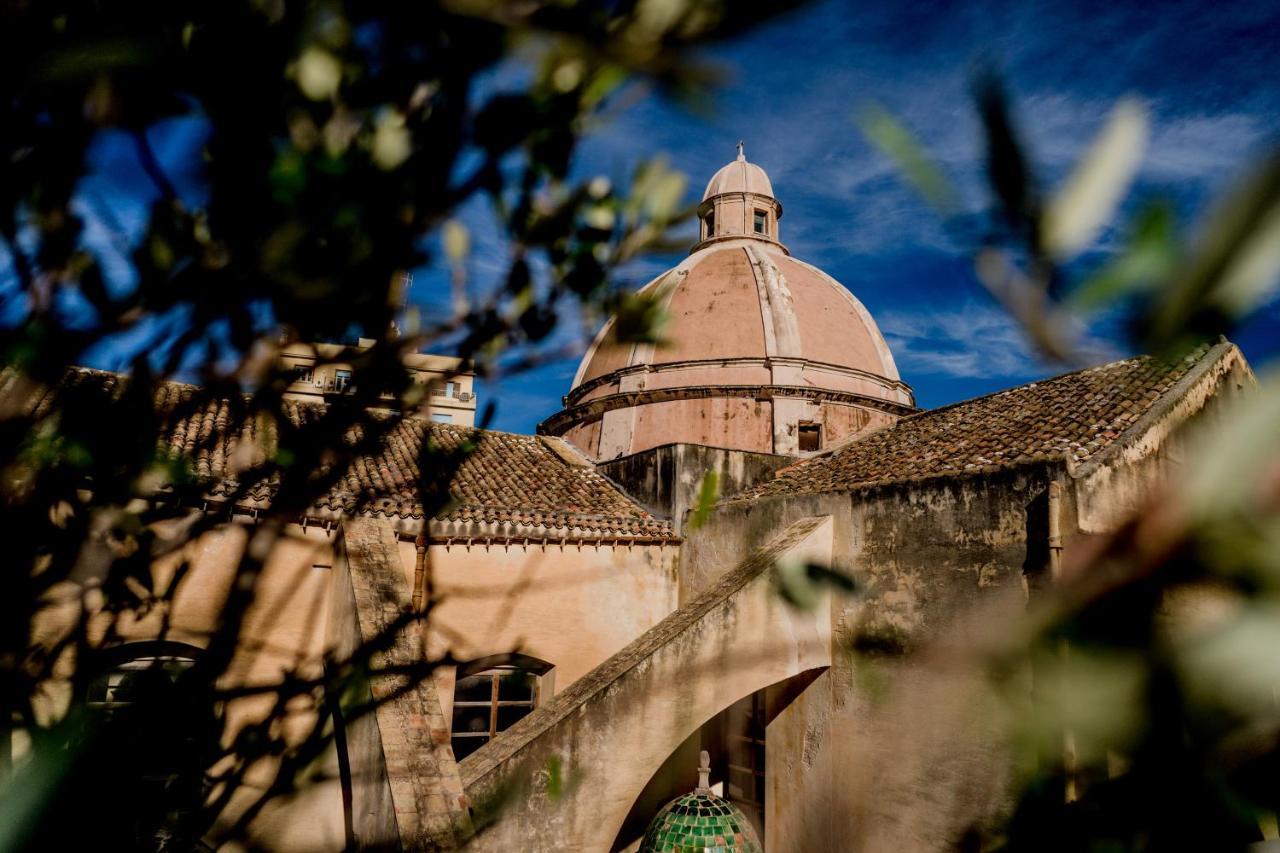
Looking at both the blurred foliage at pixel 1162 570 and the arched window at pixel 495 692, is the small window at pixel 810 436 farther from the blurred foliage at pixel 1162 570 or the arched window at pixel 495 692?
the blurred foliage at pixel 1162 570

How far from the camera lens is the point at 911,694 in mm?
7926

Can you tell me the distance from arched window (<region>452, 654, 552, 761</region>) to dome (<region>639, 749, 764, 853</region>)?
156 inches

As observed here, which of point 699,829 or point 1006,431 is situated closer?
point 699,829

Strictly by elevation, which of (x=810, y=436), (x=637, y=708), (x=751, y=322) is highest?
(x=751, y=322)

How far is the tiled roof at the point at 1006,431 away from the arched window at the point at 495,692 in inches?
163

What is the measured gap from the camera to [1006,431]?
9266mm

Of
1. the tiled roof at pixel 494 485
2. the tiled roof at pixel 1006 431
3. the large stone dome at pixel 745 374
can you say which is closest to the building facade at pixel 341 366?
the tiled roof at pixel 494 485

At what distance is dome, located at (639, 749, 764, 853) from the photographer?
20.2 ft

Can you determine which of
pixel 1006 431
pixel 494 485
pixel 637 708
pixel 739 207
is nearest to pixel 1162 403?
pixel 1006 431

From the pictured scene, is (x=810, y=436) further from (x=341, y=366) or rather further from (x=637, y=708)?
(x=341, y=366)

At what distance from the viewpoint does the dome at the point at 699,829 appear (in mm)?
6168

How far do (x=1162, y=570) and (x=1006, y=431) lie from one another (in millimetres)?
9396

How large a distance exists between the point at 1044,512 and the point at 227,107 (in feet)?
23.5

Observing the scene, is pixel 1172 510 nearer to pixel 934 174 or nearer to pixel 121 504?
pixel 934 174
